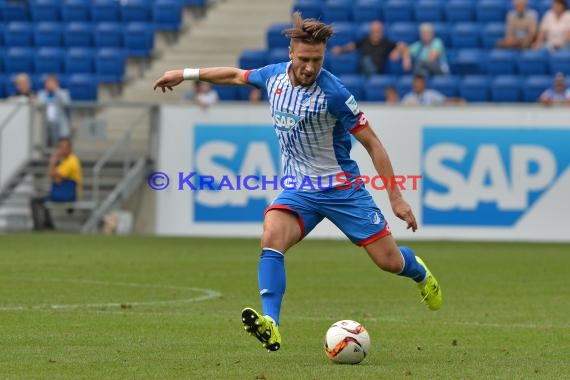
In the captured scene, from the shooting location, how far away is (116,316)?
11844 mm

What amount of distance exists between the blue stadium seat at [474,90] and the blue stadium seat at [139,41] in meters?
7.04

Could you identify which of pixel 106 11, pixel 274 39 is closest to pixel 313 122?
pixel 274 39

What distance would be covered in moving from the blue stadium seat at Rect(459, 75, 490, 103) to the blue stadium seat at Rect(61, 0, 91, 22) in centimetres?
926

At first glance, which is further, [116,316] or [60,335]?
[116,316]

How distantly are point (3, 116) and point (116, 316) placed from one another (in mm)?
14136

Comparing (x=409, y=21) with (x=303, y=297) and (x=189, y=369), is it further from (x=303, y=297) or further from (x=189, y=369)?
(x=189, y=369)

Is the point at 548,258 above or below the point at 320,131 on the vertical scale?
below

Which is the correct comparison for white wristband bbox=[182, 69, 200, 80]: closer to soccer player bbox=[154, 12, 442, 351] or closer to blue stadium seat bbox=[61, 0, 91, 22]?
soccer player bbox=[154, 12, 442, 351]

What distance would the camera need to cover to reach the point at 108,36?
29.3 m

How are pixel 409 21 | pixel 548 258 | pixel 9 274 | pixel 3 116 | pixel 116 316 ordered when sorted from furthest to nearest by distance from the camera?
pixel 409 21
pixel 3 116
pixel 548 258
pixel 9 274
pixel 116 316

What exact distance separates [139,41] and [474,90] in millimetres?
7477

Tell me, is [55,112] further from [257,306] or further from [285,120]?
[285,120]

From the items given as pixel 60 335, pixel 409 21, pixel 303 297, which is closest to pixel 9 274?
pixel 303 297

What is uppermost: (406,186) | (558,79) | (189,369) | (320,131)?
(320,131)
